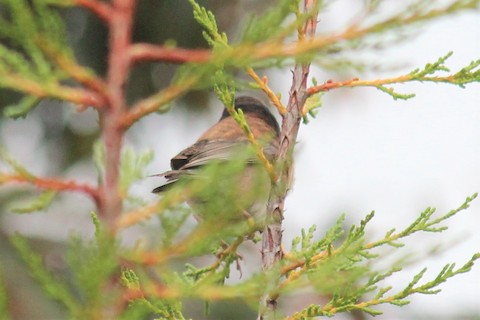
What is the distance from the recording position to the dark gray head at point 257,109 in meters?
5.28

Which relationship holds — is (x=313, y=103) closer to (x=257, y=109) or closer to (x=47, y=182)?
(x=47, y=182)

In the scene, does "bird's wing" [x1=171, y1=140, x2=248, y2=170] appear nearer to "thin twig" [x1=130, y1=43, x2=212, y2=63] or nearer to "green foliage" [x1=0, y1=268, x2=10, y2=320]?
"thin twig" [x1=130, y1=43, x2=212, y2=63]

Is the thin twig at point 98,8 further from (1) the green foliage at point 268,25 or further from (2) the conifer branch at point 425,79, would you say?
(2) the conifer branch at point 425,79

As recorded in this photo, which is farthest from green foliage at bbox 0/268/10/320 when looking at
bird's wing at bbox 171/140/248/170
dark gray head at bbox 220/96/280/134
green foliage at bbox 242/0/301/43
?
dark gray head at bbox 220/96/280/134

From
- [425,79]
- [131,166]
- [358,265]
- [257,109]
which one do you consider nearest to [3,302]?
[131,166]

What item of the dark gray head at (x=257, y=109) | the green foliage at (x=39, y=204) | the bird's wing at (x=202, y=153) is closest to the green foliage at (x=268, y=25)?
the green foliage at (x=39, y=204)

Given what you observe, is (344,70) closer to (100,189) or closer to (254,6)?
(100,189)

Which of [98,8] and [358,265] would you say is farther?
[358,265]

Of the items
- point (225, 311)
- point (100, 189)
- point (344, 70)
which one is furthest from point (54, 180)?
point (225, 311)

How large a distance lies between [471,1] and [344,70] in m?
0.31

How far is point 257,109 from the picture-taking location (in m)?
5.36

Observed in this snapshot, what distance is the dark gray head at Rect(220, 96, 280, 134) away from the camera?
528cm

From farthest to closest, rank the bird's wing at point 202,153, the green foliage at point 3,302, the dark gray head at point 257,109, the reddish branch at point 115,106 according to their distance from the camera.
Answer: the dark gray head at point 257,109, the bird's wing at point 202,153, the reddish branch at point 115,106, the green foliage at point 3,302

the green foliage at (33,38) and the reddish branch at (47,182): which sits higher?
the green foliage at (33,38)
